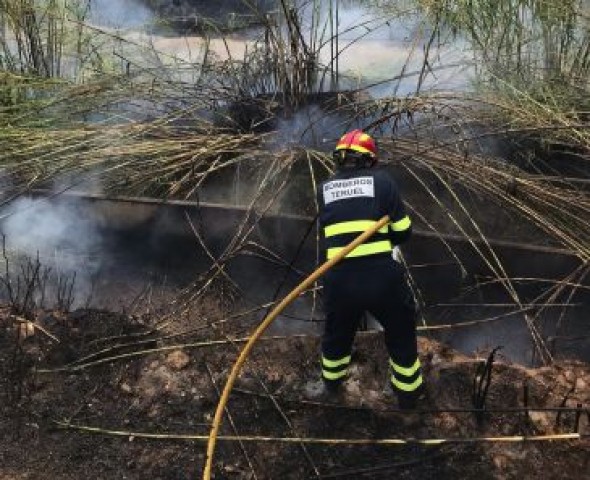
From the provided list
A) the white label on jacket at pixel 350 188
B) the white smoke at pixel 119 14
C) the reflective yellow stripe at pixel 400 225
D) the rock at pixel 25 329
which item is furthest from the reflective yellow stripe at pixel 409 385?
the white smoke at pixel 119 14

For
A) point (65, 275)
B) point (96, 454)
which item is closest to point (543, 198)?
point (96, 454)

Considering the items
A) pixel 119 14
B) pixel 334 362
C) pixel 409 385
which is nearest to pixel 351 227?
pixel 334 362

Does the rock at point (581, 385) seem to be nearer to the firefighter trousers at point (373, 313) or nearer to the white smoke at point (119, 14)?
the firefighter trousers at point (373, 313)

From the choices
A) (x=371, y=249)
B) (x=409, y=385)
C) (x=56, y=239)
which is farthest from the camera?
(x=56, y=239)

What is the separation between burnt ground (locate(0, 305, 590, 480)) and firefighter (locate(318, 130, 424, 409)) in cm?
39

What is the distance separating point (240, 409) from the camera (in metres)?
4.15

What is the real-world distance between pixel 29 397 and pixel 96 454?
65cm

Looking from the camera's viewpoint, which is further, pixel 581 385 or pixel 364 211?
pixel 581 385

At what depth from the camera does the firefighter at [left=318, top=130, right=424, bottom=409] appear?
378cm

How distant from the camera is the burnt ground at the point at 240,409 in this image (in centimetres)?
373

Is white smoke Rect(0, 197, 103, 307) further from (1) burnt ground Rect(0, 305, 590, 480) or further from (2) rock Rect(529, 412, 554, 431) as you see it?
(2) rock Rect(529, 412, 554, 431)

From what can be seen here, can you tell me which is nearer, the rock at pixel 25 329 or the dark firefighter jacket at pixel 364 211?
the dark firefighter jacket at pixel 364 211

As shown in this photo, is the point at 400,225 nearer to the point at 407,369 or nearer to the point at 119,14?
the point at 407,369

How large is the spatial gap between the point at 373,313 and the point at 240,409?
1.10 meters
